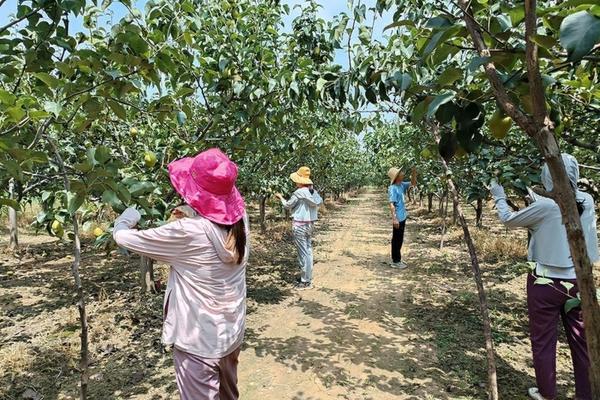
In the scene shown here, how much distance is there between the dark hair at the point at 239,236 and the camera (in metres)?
1.95

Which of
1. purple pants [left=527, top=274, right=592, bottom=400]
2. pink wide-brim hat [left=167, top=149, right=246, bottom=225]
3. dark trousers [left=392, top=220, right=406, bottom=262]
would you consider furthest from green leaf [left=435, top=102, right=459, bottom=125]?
dark trousers [left=392, top=220, right=406, bottom=262]

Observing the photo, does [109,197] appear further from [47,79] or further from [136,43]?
[136,43]

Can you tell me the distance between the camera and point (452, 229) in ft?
38.5

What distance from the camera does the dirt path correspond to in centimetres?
313

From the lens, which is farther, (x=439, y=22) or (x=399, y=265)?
(x=399, y=265)

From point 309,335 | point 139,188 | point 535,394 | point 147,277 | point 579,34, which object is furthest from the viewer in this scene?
point 147,277

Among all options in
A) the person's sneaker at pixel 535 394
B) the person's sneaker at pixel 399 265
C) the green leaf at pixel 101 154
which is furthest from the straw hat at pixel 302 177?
the green leaf at pixel 101 154

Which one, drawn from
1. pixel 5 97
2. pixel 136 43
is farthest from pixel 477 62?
pixel 136 43

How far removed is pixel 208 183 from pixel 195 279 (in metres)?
0.46

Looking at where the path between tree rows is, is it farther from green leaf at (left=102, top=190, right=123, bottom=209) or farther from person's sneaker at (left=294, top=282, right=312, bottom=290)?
green leaf at (left=102, top=190, right=123, bottom=209)

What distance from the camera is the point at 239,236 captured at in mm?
1976

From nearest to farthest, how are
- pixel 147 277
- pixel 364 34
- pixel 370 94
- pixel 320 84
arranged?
pixel 370 94 → pixel 320 84 → pixel 364 34 → pixel 147 277

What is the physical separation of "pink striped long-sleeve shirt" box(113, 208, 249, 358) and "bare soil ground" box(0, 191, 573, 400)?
140 cm

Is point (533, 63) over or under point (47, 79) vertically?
under
